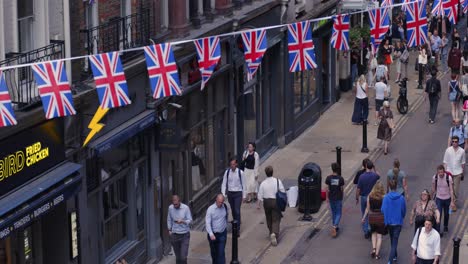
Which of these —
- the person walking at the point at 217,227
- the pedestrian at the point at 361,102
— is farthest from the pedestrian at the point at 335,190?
the pedestrian at the point at 361,102

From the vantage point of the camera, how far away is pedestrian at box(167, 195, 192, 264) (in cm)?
2394

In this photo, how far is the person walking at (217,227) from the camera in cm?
2411

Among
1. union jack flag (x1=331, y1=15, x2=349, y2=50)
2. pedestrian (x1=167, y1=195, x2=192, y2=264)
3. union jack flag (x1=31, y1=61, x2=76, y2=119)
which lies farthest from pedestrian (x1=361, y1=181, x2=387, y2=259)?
union jack flag (x1=31, y1=61, x2=76, y2=119)

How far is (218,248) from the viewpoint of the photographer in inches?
969

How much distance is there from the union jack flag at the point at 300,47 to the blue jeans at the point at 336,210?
315 cm

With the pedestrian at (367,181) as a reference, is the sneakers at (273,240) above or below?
below

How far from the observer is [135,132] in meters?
23.9

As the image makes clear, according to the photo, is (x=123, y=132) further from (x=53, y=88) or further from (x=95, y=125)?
(x=53, y=88)

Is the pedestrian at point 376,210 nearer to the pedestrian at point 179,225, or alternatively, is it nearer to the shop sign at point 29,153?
the pedestrian at point 179,225

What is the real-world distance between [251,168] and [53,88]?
1172cm

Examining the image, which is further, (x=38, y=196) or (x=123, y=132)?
(x=123, y=132)

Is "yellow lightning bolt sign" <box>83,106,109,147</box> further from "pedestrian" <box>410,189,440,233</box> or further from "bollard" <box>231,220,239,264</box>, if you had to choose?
"pedestrian" <box>410,189,440,233</box>

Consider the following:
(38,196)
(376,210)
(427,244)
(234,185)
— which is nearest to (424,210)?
(376,210)

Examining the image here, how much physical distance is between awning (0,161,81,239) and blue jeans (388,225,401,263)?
6.53 m
